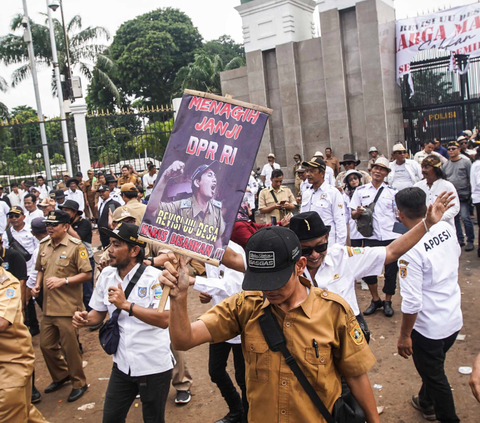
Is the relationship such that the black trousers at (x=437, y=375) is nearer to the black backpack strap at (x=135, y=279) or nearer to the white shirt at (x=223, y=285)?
the white shirt at (x=223, y=285)

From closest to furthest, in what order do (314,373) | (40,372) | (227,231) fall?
(314,373) → (227,231) → (40,372)

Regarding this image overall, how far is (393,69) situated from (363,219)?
997cm

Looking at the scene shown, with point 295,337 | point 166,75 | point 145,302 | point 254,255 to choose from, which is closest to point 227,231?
point 254,255

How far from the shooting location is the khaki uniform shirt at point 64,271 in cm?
518

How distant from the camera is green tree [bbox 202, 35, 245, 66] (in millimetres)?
54725

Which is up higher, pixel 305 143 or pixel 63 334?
pixel 305 143

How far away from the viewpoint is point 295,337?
2.23 m

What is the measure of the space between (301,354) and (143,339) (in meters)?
1.80

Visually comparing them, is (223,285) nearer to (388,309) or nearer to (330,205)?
(330,205)

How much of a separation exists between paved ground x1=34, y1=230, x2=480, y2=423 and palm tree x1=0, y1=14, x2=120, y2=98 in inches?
1053

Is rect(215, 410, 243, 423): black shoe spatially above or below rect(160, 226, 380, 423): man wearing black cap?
below

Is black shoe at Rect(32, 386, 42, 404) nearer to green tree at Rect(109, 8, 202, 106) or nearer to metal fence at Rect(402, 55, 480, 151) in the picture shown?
metal fence at Rect(402, 55, 480, 151)

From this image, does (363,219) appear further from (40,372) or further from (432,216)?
(40,372)

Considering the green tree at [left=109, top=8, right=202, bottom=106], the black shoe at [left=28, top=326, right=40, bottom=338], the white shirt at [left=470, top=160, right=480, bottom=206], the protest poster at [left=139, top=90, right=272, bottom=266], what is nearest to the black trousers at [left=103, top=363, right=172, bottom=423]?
the protest poster at [left=139, top=90, right=272, bottom=266]
